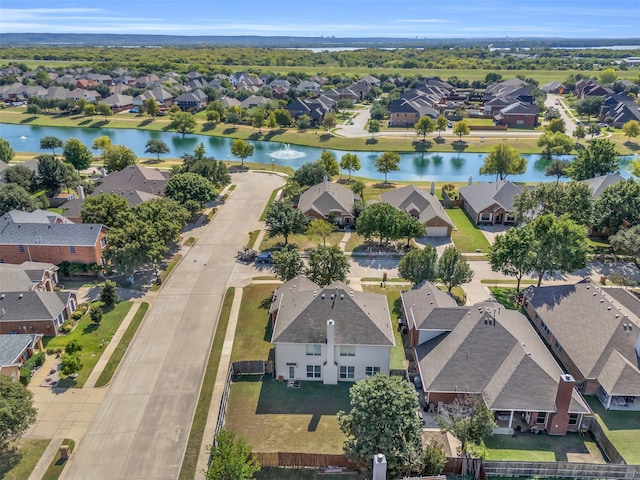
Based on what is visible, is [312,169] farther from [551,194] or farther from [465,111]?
[465,111]

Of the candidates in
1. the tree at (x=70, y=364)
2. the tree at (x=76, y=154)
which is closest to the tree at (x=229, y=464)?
the tree at (x=70, y=364)

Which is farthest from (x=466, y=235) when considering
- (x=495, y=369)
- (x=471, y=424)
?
(x=471, y=424)

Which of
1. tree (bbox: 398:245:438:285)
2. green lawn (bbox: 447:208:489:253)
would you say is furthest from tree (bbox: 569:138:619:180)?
tree (bbox: 398:245:438:285)

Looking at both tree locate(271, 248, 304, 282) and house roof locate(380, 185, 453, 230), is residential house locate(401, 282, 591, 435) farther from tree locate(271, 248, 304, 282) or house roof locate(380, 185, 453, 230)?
house roof locate(380, 185, 453, 230)

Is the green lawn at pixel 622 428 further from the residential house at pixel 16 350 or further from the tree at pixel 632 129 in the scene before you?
the tree at pixel 632 129

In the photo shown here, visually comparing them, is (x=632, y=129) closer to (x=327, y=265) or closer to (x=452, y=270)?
(x=452, y=270)
